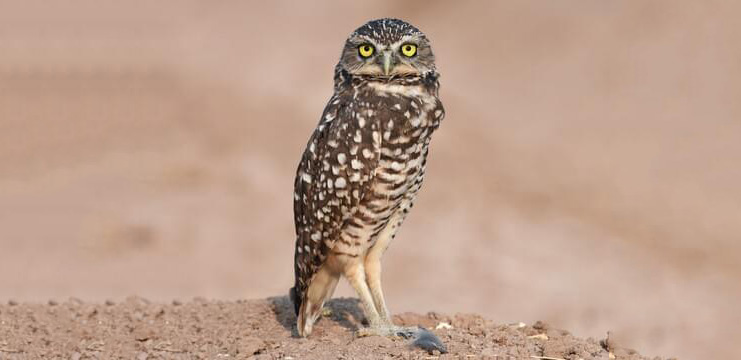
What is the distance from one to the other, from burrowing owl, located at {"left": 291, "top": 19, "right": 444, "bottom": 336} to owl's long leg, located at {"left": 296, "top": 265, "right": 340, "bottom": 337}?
3cm

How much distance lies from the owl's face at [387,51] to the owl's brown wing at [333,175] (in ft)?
0.86

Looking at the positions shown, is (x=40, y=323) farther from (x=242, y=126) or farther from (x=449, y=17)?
(x=449, y=17)

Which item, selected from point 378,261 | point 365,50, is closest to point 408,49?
point 365,50

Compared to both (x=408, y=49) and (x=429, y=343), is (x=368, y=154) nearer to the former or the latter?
(x=408, y=49)

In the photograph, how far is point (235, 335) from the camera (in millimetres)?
7328

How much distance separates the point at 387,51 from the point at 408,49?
16cm

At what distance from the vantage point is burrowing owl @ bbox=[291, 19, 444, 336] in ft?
22.0

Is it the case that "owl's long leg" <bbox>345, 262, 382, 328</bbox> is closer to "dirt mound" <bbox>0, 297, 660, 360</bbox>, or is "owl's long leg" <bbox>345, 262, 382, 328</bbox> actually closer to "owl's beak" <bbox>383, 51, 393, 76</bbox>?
"dirt mound" <bbox>0, 297, 660, 360</bbox>

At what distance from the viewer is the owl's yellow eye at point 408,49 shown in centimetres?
671

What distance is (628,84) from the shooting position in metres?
18.1

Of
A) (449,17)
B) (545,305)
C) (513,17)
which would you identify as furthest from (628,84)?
(545,305)

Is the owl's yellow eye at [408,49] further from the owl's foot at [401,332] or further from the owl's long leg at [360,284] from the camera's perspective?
the owl's foot at [401,332]

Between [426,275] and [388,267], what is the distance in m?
0.59

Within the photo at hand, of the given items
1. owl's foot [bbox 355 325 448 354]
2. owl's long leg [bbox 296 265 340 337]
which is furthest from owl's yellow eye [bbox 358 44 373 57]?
owl's foot [bbox 355 325 448 354]
